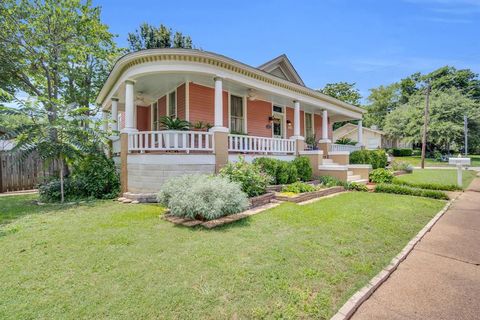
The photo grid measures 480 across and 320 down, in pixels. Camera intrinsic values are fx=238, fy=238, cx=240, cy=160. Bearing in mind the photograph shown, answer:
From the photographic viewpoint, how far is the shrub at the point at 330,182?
900 centimetres

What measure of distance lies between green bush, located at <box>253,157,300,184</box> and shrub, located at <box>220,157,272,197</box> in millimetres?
1065

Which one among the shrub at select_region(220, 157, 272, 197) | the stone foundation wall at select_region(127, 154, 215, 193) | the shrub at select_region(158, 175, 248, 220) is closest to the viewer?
the shrub at select_region(158, 175, 248, 220)

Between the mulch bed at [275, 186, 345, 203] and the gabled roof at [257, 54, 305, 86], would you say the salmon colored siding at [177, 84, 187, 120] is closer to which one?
the gabled roof at [257, 54, 305, 86]

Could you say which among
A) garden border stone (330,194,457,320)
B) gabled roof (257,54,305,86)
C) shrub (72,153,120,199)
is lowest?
garden border stone (330,194,457,320)

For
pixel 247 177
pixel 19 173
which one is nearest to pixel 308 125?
pixel 247 177

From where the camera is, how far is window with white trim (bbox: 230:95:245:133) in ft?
34.9

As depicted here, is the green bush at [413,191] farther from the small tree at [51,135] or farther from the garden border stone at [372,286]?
the small tree at [51,135]

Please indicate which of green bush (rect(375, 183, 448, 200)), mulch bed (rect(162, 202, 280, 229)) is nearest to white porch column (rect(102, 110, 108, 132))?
mulch bed (rect(162, 202, 280, 229))

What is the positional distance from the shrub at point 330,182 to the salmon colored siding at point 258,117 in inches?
150

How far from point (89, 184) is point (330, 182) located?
844 cm

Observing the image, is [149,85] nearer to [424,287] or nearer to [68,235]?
[68,235]

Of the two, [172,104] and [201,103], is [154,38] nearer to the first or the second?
[172,104]

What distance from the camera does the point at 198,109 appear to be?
31.4 ft

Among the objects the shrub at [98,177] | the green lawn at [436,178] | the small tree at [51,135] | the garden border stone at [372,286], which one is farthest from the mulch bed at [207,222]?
the green lawn at [436,178]
